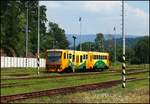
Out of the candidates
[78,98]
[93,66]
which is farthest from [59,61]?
[78,98]

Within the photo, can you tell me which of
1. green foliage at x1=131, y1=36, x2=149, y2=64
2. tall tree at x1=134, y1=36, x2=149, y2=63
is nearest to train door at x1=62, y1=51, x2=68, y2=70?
green foliage at x1=131, y1=36, x2=149, y2=64

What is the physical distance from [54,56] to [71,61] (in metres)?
2.75

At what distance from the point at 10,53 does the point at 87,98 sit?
224 ft

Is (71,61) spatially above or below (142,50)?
above

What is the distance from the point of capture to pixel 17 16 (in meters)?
89.9

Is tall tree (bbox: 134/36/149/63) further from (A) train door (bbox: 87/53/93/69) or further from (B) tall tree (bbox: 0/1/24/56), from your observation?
(A) train door (bbox: 87/53/93/69)

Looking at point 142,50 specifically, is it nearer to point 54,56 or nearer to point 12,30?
point 12,30

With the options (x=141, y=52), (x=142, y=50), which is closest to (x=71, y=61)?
(x=141, y=52)

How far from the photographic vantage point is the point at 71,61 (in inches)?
2269

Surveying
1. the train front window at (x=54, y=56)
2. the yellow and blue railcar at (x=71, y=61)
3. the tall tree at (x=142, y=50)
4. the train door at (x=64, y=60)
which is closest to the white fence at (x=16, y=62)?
the yellow and blue railcar at (x=71, y=61)

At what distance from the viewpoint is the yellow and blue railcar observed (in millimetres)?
55375

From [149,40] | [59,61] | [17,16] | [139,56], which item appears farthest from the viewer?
[149,40]

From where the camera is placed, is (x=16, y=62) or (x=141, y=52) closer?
(x=16, y=62)

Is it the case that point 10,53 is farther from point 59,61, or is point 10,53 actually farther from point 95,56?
point 59,61
